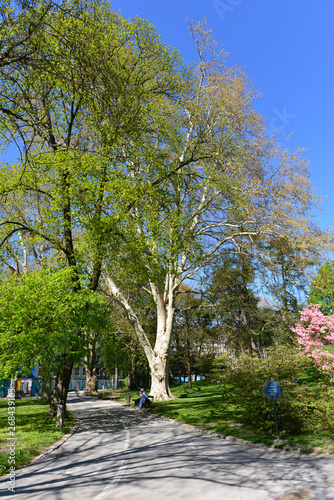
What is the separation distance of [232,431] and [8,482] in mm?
6932

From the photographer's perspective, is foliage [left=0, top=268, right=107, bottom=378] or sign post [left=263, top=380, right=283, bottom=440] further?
foliage [left=0, top=268, right=107, bottom=378]

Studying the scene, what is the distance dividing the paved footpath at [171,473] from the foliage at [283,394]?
1547 millimetres

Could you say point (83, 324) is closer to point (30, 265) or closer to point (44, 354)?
point (44, 354)

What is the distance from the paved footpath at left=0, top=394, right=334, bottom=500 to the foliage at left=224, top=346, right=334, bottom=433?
155 cm

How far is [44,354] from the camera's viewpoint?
12047 mm

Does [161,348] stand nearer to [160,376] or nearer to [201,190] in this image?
[160,376]

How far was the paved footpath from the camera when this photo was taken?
17.4ft

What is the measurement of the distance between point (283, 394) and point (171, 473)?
4.81m

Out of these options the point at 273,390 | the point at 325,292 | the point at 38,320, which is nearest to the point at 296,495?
the point at 273,390

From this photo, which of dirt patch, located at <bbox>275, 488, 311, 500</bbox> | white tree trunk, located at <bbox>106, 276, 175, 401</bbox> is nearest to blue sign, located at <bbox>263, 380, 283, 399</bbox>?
dirt patch, located at <bbox>275, 488, 311, 500</bbox>

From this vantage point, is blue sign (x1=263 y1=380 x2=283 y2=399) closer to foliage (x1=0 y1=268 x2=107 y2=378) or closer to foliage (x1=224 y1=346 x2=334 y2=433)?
foliage (x1=224 y1=346 x2=334 y2=433)

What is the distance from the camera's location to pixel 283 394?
32.9ft

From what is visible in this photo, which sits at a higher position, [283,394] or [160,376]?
[283,394]

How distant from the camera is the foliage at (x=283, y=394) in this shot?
→ 31.9ft
